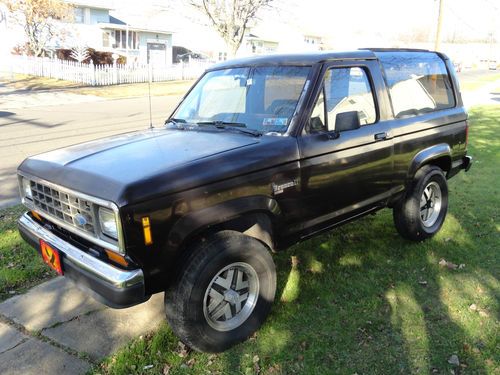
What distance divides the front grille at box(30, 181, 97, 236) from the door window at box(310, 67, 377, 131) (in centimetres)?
173

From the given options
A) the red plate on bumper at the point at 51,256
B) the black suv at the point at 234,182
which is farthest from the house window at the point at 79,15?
the red plate on bumper at the point at 51,256

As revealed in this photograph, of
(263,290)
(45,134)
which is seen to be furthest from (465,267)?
(45,134)

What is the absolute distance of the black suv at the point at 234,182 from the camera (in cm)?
268

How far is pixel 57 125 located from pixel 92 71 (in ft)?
45.6

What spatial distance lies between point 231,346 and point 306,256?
5.12 ft

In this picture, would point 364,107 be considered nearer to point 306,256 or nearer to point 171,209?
point 306,256

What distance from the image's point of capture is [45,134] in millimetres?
11055

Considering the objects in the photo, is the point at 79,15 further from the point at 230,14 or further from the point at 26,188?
the point at 26,188

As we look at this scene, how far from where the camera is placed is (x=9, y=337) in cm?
329

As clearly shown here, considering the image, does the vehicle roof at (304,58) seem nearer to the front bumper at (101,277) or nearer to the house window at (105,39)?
the front bumper at (101,277)

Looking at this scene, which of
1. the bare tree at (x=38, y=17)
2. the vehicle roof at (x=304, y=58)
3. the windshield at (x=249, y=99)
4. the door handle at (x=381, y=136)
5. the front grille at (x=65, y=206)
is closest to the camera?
the front grille at (x=65, y=206)

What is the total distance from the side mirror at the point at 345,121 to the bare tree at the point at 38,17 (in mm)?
30514

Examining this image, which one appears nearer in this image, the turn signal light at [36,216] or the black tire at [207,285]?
the black tire at [207,285]

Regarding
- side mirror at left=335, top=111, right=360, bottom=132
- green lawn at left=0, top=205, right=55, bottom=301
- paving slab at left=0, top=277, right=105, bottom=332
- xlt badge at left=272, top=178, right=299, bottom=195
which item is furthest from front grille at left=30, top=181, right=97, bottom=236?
side mirror at left=335, top=111, right=360, bottom=132
